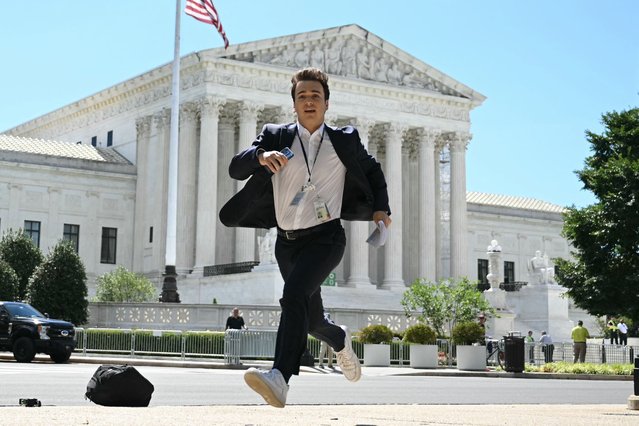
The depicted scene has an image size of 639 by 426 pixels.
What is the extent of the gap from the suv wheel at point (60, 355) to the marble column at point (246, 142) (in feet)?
114

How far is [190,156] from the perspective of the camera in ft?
227

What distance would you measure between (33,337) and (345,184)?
24787 millimetres

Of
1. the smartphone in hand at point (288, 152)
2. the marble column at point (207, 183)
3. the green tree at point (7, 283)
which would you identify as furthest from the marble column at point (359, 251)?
the smartphone in hand at point (288, 152)

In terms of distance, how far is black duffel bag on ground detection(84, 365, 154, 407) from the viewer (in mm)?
10430

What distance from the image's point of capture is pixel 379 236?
341 inches

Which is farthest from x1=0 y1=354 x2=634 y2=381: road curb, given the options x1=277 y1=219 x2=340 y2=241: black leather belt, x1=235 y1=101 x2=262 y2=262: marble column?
x1=235 y1=101 x2=262 y2=262: marble column

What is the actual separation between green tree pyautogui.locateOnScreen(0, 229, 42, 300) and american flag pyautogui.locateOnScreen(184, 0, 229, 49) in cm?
1340

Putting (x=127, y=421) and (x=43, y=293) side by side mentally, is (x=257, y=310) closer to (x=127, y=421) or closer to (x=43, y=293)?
(x=43, y=293)

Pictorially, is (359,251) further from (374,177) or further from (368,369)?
(374,177)

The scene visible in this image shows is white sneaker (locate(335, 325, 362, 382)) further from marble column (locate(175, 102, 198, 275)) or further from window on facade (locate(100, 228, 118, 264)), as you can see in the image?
window on facade (locate(100, 228, 118, 264))

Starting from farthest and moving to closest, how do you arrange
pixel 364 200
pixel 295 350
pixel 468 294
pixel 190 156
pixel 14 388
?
pixel 190 156, pixel 468 294, pixel 14 388, pixel 364 200, pixel 295 350

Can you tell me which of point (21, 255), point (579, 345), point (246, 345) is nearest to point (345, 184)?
point (246, 345)

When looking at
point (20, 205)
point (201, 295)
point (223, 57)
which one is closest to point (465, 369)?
point (201, 295)

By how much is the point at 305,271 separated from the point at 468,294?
117ft
